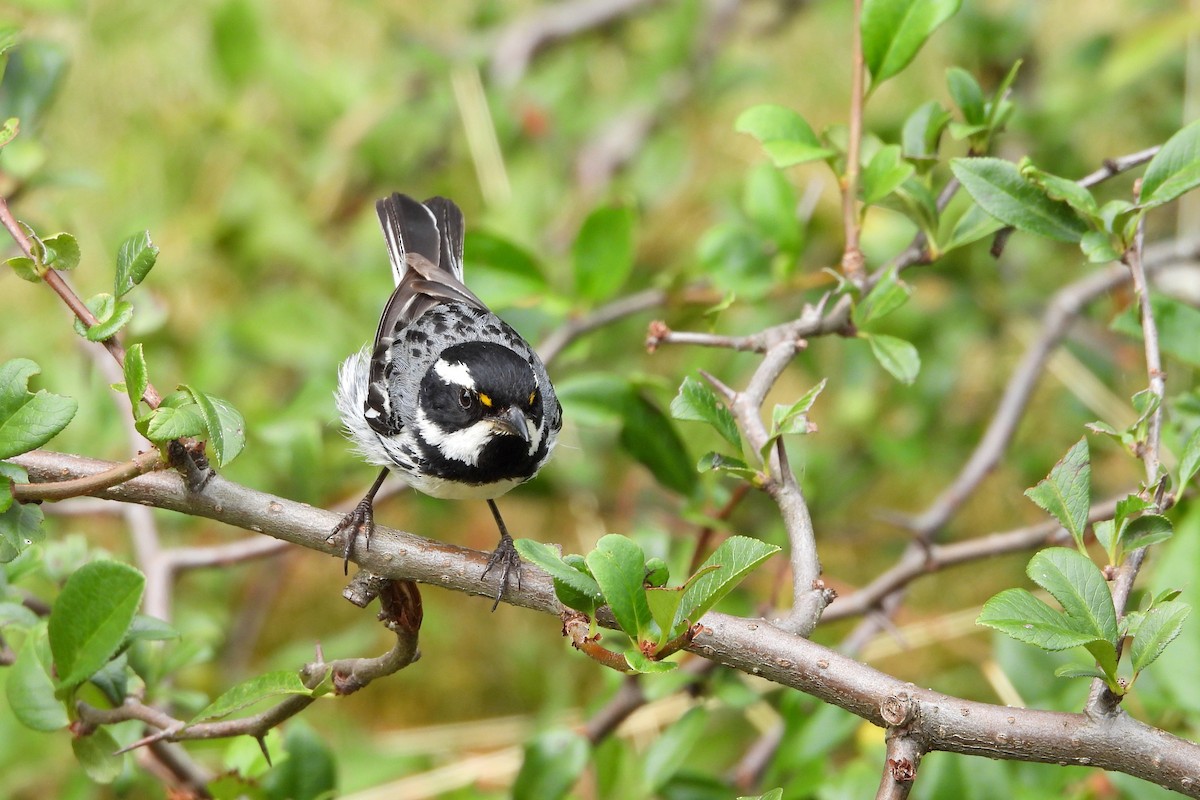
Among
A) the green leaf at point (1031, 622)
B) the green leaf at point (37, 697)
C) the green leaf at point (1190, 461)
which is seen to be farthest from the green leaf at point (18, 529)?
the green leaf at point (1190, 461)

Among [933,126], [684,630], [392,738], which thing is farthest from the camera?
[392,738]

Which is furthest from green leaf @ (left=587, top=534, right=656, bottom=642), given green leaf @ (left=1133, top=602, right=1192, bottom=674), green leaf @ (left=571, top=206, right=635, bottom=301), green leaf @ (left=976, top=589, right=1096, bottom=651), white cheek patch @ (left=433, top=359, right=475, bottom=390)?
green leaf @ (left=571, top=206, right=635, bottom=301)

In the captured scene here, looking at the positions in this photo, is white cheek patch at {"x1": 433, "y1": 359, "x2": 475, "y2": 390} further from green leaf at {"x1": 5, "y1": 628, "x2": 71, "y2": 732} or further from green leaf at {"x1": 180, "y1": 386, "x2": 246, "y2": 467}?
green leaf at {"x1": 5, "y1": 628, "x2": 71, "y2": 732}

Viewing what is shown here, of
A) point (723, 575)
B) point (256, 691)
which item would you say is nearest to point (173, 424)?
point (256, 691)

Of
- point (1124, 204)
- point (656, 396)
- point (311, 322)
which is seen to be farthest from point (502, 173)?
point (1124, 204)

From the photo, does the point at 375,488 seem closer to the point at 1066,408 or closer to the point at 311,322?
the point at 311,322

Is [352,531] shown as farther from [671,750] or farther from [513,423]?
[671,750]
